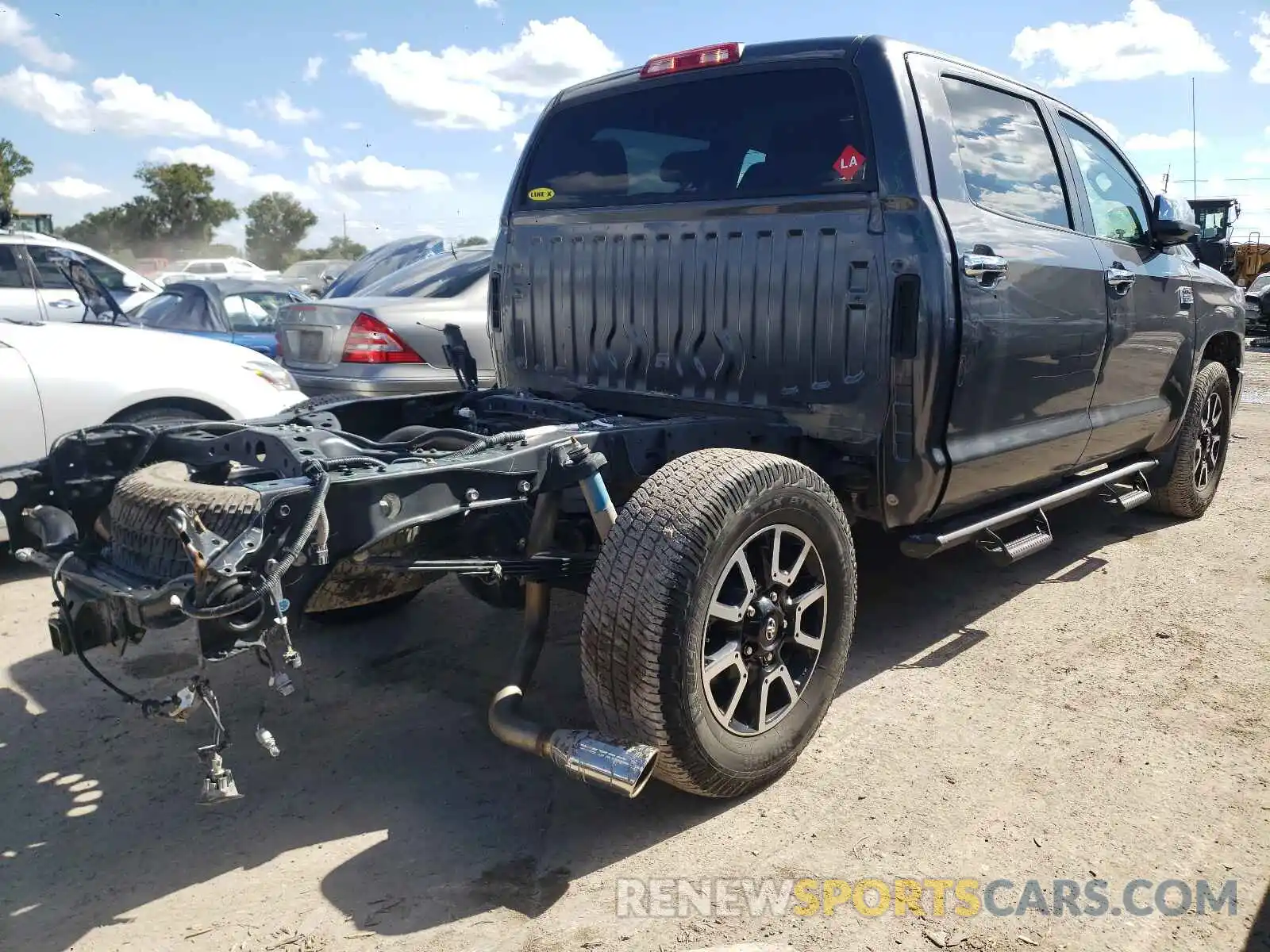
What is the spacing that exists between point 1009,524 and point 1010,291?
939 mm

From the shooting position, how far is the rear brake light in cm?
374

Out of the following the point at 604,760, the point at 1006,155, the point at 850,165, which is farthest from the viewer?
the point at 1006,155

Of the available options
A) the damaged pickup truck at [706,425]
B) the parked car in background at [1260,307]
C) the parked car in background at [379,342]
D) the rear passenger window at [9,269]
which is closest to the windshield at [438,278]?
the parked car in background at [379,342]

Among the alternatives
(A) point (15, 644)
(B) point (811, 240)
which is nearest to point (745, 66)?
(B) point (811, 240)

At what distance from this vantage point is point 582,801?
3.00 metres

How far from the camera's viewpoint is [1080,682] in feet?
12.3

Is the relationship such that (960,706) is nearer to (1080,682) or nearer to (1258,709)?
(1080,682)

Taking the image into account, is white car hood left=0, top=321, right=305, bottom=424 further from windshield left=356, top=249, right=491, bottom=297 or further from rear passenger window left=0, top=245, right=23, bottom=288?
rear passenger window left=0, top=245, right=23, bottom=288

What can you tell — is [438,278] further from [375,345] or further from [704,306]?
[704,306]

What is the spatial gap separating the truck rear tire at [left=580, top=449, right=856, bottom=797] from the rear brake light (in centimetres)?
164

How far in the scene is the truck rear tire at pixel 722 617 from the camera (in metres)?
2.65

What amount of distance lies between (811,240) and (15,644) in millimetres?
3518

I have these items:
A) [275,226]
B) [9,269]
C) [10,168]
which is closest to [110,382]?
[9,269]

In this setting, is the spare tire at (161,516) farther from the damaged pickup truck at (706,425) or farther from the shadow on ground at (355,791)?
the shadow on ground at (355,791)
